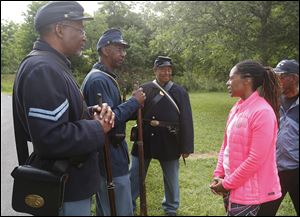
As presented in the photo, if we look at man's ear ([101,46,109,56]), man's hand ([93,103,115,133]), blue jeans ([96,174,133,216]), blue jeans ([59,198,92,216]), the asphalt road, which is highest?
man's ear ([101,46,109,56])

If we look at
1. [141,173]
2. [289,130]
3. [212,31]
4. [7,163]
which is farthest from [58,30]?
[212,31]

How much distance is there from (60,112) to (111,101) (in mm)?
1230

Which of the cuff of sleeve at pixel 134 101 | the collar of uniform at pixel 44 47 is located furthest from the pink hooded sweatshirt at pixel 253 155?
the collar of uniform at pixel 44 47

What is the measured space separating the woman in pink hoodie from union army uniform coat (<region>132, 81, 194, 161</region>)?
6.29ft

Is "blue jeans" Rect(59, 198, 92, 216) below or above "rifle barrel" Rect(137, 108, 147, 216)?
above

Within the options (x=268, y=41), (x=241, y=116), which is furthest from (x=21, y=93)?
(x=268, y=41)

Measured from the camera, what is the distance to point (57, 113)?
2.17m

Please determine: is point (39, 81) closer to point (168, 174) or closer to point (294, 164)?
point (294, 164)

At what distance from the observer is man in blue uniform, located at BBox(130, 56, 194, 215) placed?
195 inches

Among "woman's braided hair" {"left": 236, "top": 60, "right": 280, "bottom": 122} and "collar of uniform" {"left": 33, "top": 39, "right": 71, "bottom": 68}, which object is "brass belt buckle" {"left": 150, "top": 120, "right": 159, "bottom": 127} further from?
"collar of uniform" {"left": 33, "top": 39, "right": 71, "bottom": 68}

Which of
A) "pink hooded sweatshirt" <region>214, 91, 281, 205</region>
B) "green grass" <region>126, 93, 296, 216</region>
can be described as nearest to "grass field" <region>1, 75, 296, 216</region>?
"green grass" <region>126, 93, 296, 216</region>

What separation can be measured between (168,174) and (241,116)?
233 centimetres

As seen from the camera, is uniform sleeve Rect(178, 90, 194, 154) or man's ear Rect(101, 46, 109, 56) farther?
uniform sleeve Rect(178, 90, 194, 154)

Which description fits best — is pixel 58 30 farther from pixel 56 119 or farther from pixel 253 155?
pixel 253 155
